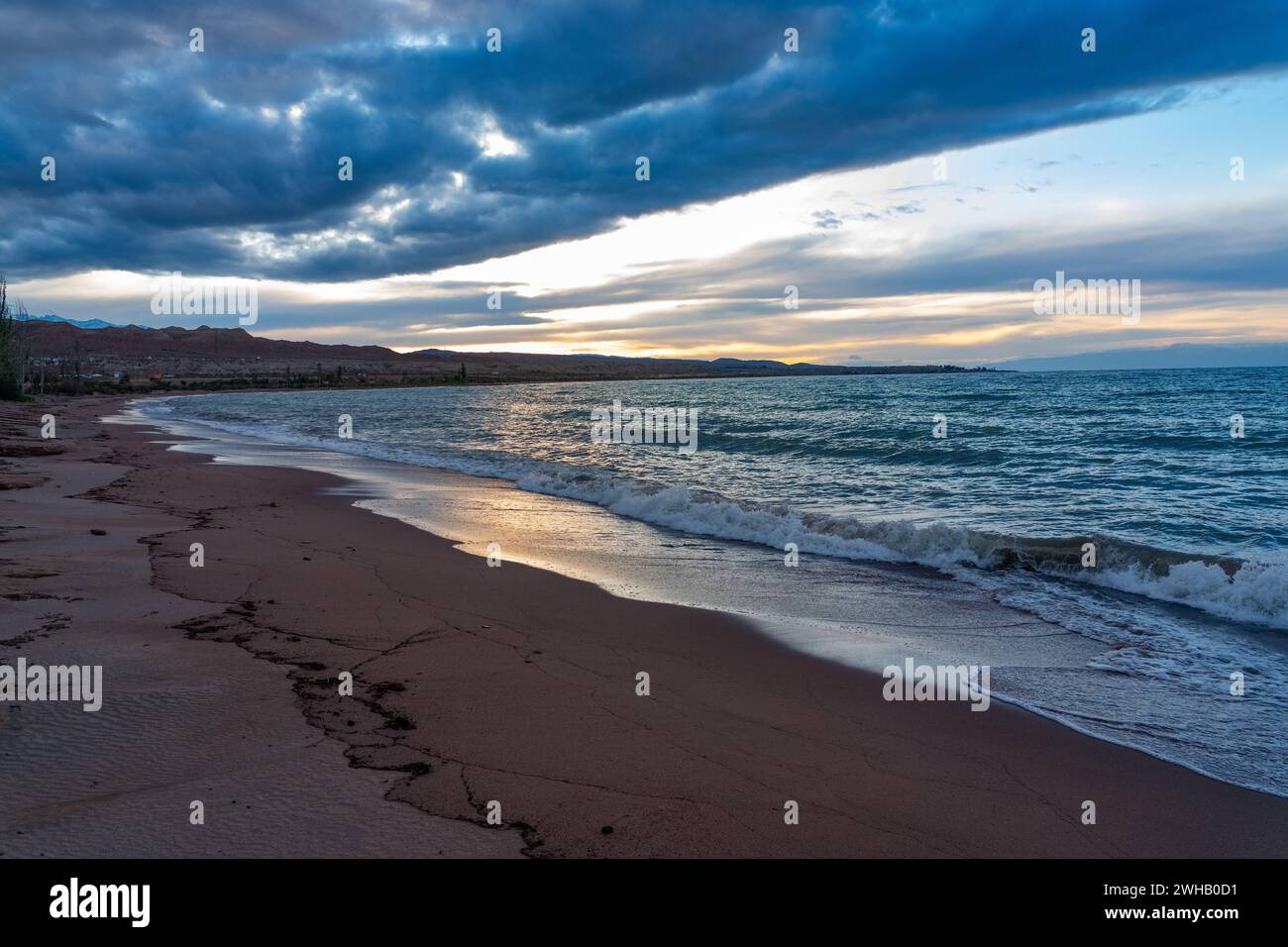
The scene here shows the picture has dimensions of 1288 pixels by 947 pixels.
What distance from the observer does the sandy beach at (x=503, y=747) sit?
12.2ft

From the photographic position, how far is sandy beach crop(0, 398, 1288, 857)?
371cm

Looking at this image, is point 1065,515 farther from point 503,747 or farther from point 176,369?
point 176,369

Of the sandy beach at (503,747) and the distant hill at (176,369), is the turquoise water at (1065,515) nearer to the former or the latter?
the sandy beach at (503,747)

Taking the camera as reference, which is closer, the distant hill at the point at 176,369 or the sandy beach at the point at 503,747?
the sandy beach at the point at 503,747

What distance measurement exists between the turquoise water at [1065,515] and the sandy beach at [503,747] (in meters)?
1.20

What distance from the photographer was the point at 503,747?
461 centimetres

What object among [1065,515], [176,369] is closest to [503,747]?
[1065,515]

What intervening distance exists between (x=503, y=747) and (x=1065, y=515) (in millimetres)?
12319

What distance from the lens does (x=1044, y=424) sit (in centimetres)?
3228

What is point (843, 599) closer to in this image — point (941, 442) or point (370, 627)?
point (370, 627)

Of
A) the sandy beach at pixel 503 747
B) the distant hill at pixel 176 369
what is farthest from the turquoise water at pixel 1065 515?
the distant hill at pixel 176 369

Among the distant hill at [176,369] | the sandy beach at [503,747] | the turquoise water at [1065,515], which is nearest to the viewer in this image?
the sandy beach at [503,747]

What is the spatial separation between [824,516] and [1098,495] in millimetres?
6385
